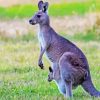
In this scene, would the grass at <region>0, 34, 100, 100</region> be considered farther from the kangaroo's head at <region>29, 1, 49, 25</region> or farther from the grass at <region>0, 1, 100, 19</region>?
the grass at <region>0, 1, 100, 19</region>

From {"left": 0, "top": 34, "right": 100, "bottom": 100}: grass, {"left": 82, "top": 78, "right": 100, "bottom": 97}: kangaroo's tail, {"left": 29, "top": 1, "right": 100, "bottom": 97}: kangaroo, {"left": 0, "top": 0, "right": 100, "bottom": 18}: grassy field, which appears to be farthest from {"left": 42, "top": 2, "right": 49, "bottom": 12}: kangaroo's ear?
{"left": 0, "top": 0, "right": 100, "bottom": 18}: grassy field

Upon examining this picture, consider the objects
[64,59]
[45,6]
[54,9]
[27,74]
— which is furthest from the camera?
[54,9]

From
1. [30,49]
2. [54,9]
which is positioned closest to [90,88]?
[30,49]

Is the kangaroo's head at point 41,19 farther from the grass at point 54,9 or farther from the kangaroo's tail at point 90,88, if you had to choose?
the grass at point 54,9

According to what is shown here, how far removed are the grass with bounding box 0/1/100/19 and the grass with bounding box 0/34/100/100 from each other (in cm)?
938

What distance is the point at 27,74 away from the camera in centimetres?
1152

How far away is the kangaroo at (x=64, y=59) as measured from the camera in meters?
8.73

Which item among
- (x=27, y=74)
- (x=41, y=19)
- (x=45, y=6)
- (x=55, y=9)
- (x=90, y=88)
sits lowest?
(x=55, y=9)

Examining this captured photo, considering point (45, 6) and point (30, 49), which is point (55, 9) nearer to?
point (30, 49)

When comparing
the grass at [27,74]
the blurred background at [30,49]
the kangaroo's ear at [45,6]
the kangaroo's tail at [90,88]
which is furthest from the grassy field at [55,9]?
the kangaroo's tail at [90,88]

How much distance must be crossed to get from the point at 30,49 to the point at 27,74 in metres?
4.11

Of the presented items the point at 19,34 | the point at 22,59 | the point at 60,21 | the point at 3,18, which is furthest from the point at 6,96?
the point at 3,18

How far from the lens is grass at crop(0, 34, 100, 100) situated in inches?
368

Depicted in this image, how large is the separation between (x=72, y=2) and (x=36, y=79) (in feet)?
65.5
